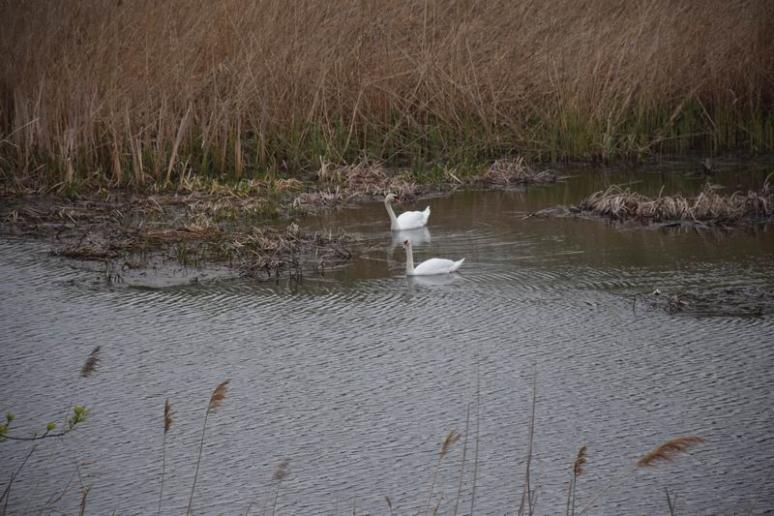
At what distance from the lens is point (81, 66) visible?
10.9 meters

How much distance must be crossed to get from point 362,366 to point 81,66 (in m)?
6.22

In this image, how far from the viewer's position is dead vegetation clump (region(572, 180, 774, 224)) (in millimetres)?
9102

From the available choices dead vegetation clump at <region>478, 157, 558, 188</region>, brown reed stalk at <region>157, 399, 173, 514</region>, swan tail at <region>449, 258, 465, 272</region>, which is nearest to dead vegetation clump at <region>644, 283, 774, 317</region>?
swan tail at <region>449, 258, 465, 272</region>

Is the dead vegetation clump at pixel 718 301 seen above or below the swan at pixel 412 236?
below

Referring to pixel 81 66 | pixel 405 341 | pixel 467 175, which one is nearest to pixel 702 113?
pixel 467 175

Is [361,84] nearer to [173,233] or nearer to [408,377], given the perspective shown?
[173,233]

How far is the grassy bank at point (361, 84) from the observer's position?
10.9 m

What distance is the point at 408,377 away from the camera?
5.68 metres

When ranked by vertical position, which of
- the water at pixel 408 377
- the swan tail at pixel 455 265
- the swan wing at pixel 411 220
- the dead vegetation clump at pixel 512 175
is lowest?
the water at pixel 408 377

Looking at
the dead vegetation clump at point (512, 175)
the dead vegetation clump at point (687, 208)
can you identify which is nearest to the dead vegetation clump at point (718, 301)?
the dead vegetation clump at point (687, 208)

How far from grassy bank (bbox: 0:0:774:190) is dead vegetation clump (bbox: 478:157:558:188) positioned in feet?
1.88

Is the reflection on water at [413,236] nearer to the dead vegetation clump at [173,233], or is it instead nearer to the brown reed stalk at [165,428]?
the dead vegetation clump at [173,233]

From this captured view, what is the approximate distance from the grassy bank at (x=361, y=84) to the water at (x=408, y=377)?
2548mm

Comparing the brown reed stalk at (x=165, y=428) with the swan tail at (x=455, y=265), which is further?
the swan tail at (x=455, y=265)
